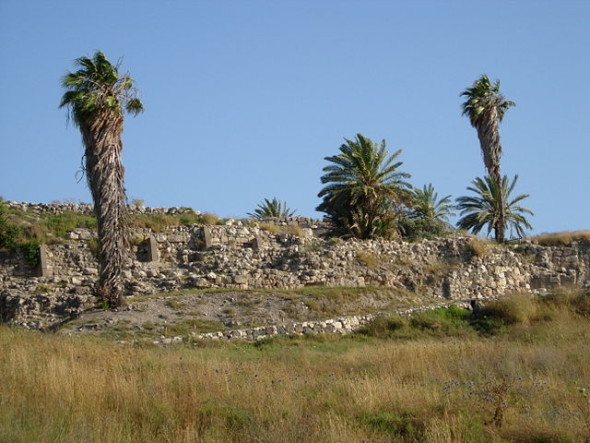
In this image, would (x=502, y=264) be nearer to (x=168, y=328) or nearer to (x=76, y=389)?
(x=168, y=328)

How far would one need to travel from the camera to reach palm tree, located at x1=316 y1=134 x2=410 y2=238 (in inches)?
1453

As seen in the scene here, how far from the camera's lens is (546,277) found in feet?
116

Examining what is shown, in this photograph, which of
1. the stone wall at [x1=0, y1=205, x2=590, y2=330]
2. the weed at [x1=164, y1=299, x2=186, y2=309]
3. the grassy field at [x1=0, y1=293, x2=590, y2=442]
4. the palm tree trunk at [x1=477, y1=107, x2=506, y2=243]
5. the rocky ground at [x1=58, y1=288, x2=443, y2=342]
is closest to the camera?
the grassy field at [x1=0, y1=293, x2=590, y2=442]

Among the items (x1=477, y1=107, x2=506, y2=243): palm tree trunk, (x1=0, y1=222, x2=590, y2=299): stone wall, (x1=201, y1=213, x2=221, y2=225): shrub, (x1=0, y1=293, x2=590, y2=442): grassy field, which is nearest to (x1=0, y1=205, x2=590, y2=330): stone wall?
(x1=0, y1=222, x2=590, y2=299): stone wall

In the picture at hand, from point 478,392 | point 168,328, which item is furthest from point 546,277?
point 478,392

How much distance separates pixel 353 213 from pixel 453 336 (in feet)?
45.1

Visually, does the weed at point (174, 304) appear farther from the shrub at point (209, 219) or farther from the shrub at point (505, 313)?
the shrub at point (209, 219)

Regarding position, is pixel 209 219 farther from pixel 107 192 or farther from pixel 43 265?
pixel 107 192

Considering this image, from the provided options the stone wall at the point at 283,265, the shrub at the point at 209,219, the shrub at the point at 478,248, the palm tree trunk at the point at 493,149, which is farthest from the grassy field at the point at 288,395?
the palm tree trunk at the point at 493,149

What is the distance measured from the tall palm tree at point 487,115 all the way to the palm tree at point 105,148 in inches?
893

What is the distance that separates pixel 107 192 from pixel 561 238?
21429 mm

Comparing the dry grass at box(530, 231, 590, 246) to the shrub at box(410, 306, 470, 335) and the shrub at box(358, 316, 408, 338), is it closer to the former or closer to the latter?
the shrub at box(410, 306, 470, 335)

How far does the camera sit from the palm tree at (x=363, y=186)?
121 ft

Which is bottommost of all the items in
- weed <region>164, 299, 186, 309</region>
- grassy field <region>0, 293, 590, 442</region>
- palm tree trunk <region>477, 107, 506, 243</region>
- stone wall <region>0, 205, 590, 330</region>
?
grassy field <region>0, 293, 590, 442</region>
